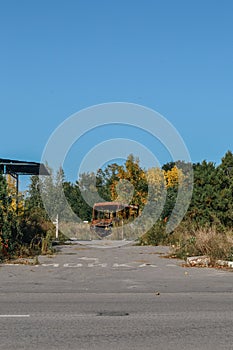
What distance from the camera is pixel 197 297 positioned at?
11.3 meters

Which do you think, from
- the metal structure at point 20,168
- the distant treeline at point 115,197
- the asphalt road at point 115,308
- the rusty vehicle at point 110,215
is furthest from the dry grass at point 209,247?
the rusty vehicle at point 110,215

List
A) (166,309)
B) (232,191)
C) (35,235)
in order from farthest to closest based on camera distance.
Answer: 1. (232,191)
2. (35,235)
3. (166,309)

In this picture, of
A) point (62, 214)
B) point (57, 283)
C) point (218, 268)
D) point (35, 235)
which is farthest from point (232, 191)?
point (62, 214)

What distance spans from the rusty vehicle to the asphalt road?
22.7m

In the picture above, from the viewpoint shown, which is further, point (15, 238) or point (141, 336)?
point (15, 238)

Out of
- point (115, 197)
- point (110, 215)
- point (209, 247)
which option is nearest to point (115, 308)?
point (209, 247)

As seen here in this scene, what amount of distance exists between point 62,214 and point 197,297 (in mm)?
36398

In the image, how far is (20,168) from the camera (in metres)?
34.2

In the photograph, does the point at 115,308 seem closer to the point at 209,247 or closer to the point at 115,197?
the point at 209,247

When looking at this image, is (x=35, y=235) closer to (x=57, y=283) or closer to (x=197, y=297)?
(x=57, y=283)

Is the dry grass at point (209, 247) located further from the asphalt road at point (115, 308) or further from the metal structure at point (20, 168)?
the metal structure at point (20, 168)

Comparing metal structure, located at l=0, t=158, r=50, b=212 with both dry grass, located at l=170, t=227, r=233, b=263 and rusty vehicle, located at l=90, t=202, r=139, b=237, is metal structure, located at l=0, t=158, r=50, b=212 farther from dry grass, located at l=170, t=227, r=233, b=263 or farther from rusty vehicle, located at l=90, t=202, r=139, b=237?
dry grass, located at l=170, t=227, r=233, b=263

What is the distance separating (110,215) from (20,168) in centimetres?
1023

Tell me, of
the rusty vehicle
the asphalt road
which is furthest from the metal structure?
the asphalt road
